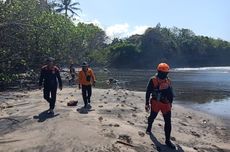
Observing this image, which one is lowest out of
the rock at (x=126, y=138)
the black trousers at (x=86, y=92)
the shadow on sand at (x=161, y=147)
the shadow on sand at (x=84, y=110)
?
the shadow on sand at (x=161, y=147)

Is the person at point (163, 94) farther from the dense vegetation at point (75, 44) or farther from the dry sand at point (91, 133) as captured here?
the dense vegetation at point (75, 44)

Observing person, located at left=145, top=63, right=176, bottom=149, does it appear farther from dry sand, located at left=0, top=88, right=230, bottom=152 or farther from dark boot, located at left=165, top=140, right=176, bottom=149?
dry sand, located at left=0, top=88, right=230, bottom=152

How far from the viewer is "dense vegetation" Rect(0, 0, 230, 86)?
83.4 feet

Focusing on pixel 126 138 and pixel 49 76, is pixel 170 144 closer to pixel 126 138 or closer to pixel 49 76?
pixel 126 138

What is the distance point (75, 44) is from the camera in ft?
155

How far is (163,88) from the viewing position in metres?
10.0

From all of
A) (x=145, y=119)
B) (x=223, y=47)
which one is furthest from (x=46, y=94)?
(x=223, y=47)

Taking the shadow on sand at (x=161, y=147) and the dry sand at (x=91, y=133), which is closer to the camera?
the dry sand at (x=91, y=133)

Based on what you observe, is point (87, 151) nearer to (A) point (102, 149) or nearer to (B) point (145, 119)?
(A) point (102, 149)

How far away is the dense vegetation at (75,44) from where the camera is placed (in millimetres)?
25422

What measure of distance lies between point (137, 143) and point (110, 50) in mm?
81482

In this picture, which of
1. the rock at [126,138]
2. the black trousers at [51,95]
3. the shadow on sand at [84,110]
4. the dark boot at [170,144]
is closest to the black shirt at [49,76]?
the black trousers at [51,95]

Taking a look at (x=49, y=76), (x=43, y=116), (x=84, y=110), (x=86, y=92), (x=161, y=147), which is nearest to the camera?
(x=161, y=147)

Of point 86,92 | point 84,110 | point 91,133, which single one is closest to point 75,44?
point 86,92
